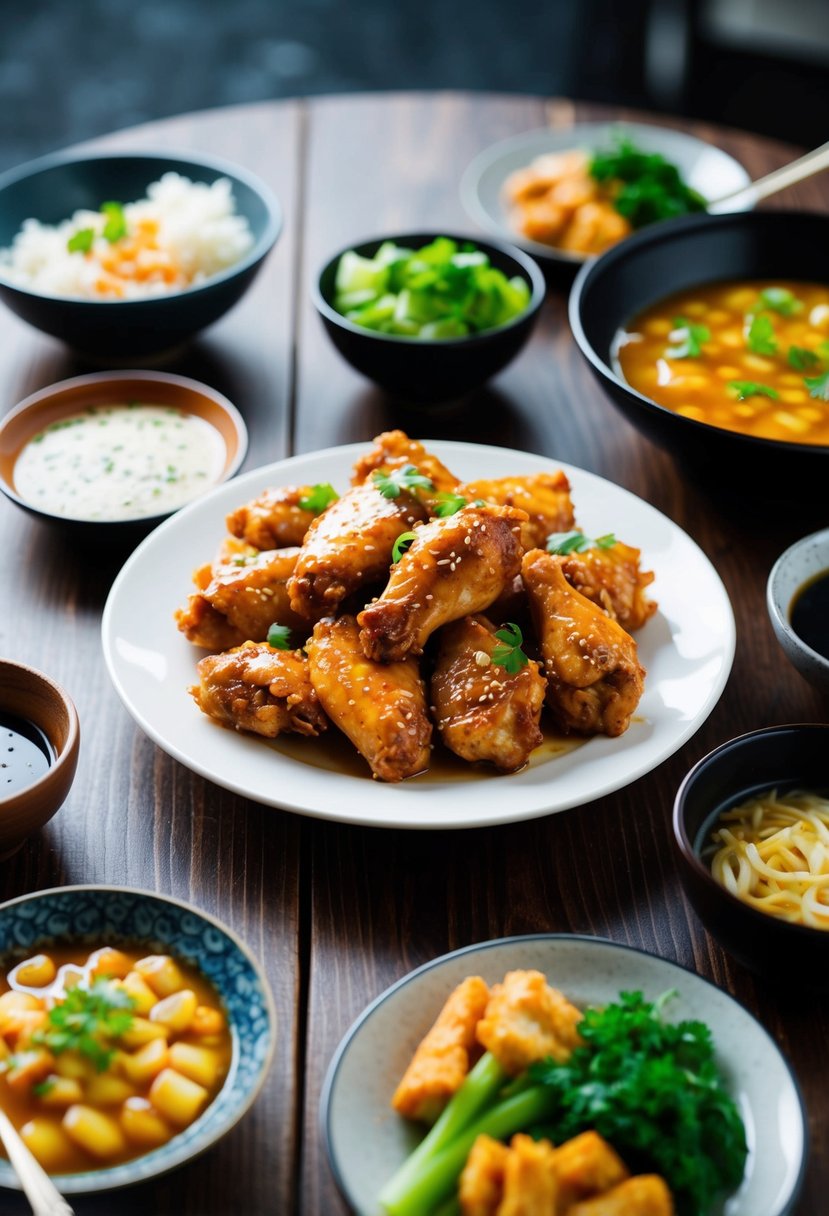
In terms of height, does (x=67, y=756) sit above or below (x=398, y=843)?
above

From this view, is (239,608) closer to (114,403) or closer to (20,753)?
(20,753)

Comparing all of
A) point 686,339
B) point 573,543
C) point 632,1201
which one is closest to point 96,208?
point 686,339

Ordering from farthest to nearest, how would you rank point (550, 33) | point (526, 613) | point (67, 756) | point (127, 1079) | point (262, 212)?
point (550, 33), point (262, 212), point (526, 613), point (67, 756), point (127, 1079)

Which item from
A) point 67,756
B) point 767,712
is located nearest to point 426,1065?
point 67,756

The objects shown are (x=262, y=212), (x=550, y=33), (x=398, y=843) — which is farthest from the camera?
(x=550, y=33)

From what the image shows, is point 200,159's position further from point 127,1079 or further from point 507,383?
→ point 127,1079

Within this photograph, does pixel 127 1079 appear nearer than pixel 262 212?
Yes

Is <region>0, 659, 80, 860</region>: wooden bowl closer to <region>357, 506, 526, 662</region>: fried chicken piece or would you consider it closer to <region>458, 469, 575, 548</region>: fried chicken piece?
<region>357, 506, 526, 662</region>: fried chicken piece
